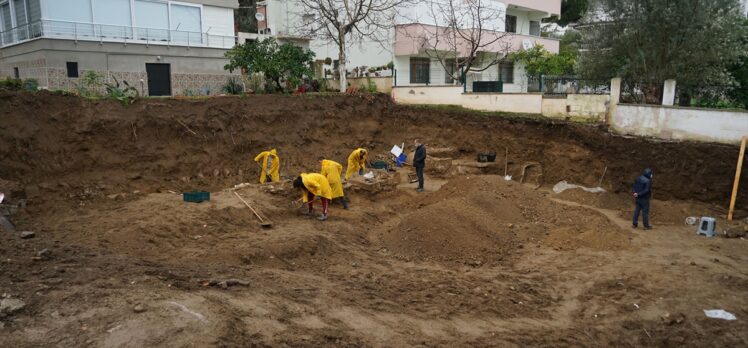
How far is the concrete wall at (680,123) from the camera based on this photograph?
1409cm

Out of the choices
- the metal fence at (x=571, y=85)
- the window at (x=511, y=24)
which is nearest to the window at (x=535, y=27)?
the window at (x=511, y=24)

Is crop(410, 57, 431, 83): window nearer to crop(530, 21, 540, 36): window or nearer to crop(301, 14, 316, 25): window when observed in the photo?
crop(301, 14, 316, 25): window

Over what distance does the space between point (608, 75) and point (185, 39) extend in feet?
56.6

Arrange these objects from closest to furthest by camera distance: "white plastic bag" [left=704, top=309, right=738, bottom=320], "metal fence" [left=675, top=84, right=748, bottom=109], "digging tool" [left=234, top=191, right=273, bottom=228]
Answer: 1. "white plastic bag" [left=704, top=309, right=738, bottom=320]
2. "digging tool" [left=234, top=191, right=273, bottom=228]
3. "metal fence" [left=675, top=84, right=748, bottom=109]

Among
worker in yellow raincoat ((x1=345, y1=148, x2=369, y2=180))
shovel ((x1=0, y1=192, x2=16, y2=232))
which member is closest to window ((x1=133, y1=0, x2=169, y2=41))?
worker in yellow raincoat ((x1=345, y1=148, x2=369, y2=180))

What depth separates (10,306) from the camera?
6195mm

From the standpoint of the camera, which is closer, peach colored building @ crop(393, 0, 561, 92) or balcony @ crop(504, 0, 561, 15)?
peach colored building @ crop(393, 0, 561, 92)

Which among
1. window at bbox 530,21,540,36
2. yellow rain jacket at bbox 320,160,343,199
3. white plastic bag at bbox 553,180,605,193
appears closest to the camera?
yellow rain jacket at bbox 320,160,343,199

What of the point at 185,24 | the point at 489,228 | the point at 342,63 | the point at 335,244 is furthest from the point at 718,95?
the point at 185,24

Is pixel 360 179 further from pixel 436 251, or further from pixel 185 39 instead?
pixel 185 39

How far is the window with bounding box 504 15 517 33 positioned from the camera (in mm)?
29078

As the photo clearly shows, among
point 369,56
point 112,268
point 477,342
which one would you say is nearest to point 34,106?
point 112,268

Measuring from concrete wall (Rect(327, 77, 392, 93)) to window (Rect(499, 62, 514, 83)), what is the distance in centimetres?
908

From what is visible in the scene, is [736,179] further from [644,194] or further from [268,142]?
[268,142]
